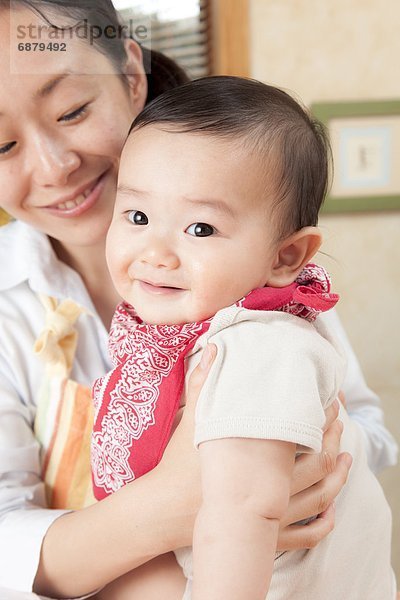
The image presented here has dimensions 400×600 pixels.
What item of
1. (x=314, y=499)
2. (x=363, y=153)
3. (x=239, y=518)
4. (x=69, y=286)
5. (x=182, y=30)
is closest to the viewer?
(x=239, y=518)

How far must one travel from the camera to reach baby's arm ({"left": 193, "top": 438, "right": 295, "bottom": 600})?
0.80 metres

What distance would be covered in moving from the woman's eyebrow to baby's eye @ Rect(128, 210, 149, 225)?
13.3 inches

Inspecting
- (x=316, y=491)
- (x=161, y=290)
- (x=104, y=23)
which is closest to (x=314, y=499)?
(x=316, y=491)

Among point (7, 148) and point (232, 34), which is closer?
point (7, 148)

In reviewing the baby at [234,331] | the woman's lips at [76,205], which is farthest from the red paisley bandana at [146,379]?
the woman's lips at [76,205]

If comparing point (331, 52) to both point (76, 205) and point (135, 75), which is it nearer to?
point (135, 75)

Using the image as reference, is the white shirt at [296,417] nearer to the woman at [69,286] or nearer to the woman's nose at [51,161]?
the woman at [69,286]

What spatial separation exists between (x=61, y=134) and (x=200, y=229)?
432 mm

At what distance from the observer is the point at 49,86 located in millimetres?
1237

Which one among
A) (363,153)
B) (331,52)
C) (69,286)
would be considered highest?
(331,52)

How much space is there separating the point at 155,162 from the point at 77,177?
37 cm

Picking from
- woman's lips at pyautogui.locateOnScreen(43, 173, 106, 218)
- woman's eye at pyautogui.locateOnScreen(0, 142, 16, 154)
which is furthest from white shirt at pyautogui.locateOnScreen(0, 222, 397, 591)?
woman's eye at pyautogui.locateOnScreen(0, 142, 16, 154)

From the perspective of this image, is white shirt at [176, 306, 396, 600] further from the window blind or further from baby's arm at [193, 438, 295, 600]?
the window blind

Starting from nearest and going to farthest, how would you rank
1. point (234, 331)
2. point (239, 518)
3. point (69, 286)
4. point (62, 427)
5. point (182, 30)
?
point (239, 518) → point (234, 331) → point (62, 427) → point (69, 286) → point (182, 30)
